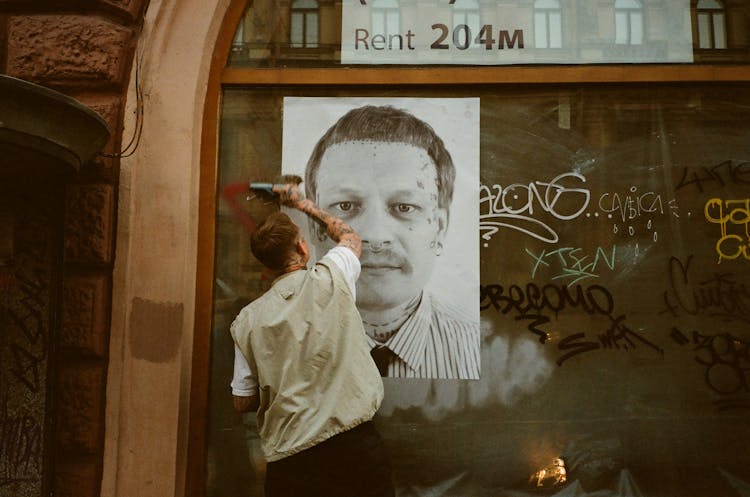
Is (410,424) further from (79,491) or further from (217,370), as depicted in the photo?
(79,491)

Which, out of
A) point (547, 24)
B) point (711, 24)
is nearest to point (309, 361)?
point (547, 24)

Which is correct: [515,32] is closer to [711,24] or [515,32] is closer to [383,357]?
[711,24]

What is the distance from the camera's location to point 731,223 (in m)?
3.46

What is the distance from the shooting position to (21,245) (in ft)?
10.0

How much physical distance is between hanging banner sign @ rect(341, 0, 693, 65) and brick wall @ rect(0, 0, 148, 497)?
4.20 feet

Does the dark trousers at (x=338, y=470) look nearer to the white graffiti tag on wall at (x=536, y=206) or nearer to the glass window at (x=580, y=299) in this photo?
the glass window at (x=580, y=299)

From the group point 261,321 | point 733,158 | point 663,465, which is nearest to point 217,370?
point 261,321

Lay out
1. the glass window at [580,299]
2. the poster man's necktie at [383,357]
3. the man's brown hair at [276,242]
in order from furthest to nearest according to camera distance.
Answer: the poster man's necktie at [383,357]
the glass window at [580,299]
the man's brown hair at [276,242]

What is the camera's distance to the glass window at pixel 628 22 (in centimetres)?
357

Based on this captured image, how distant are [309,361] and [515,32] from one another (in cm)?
234

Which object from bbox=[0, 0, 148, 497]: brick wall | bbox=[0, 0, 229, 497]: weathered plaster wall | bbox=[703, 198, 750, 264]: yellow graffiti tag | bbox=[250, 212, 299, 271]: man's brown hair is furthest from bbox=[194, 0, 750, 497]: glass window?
bbox=[250, 212, 299, 271]: man's brown hair

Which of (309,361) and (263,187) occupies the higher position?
(263,187)

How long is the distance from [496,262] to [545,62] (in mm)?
1198

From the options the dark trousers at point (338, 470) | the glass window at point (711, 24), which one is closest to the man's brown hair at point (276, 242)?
the dark trousers at point (338, 470)
